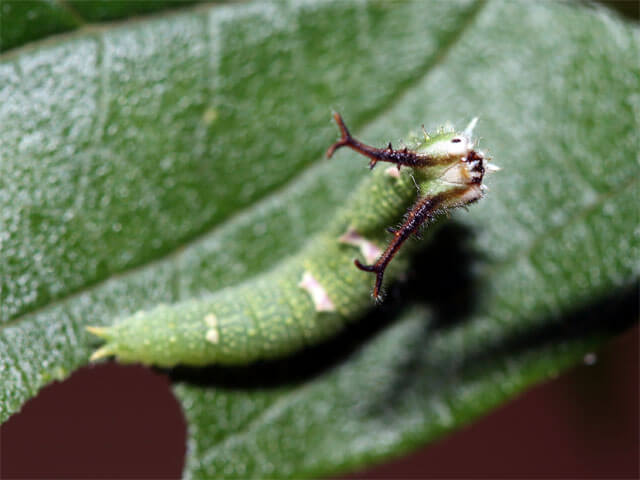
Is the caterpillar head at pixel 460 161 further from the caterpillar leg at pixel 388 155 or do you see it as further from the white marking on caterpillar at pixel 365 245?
the white marking on caterpillar at pixel 365 245

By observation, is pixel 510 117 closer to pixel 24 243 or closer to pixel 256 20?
pixel 256 20

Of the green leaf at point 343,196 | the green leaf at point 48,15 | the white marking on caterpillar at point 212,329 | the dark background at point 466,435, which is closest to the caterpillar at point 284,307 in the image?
the white marking on caterpillar at point 212,329

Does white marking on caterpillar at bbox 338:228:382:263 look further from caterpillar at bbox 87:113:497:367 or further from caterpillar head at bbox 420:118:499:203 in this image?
caterpillar head at bbox 420:118:499:203

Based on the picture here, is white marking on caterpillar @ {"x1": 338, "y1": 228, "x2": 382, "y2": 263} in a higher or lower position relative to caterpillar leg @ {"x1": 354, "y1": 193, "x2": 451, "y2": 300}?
lower

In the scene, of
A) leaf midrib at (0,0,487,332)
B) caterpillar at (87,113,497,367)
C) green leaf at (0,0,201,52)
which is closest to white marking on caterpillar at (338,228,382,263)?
caterpillar at (87,113,497,367)

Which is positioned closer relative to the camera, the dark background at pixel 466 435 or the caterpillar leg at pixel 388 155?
the caterpillar leg at pixel 388 155

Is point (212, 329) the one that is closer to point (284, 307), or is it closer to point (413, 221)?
point (284, 307)

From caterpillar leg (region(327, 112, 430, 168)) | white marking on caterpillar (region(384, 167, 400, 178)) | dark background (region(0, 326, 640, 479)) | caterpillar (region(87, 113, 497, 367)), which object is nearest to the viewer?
caterpillar leg (region(327, 112, 430, 168))
